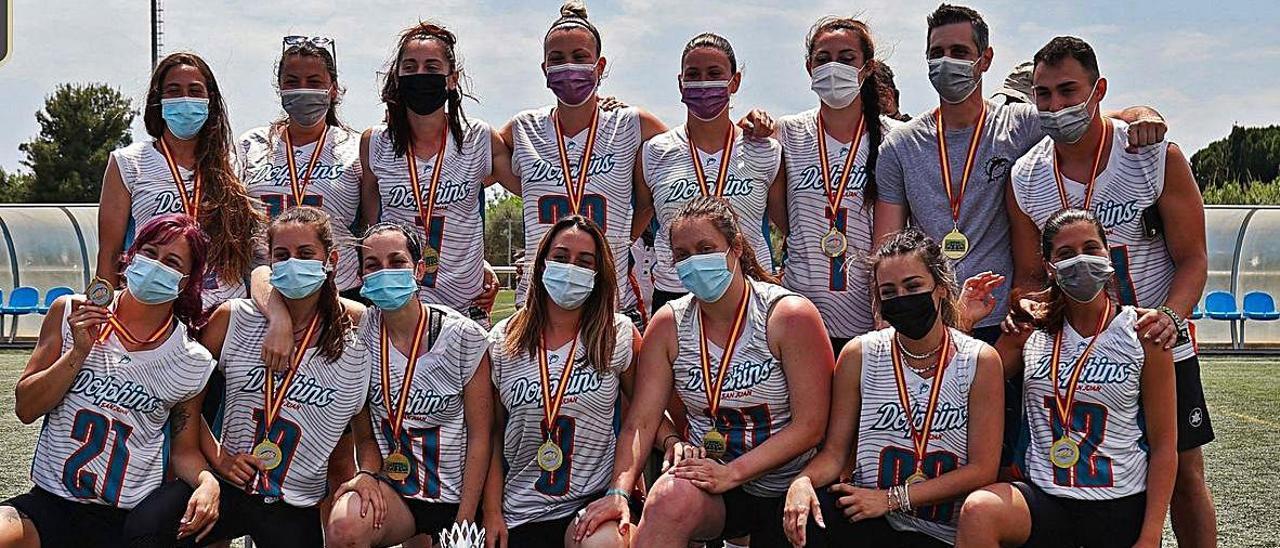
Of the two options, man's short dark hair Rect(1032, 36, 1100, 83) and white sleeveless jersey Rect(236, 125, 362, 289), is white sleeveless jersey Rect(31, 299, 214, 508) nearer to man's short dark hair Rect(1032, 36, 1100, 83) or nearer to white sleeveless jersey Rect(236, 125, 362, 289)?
white sleeveless jersey Rect(236, 125, 362, 289)

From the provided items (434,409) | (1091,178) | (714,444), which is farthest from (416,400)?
(1091,178)

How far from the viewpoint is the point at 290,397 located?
431cm

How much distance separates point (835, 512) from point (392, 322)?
1.74 meters

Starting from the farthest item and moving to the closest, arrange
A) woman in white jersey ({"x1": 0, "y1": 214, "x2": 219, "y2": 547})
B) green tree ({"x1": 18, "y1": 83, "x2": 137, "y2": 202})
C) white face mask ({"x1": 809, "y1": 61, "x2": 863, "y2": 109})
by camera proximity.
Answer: green tree ({"x1": 18, "y1": 83, "x2": 137, "y2": 202})
white face mask ({"x1": 809, "y1": 61, "x2": 863, "y2": 109})
woman in white jersey ({"x1": 0, "y1": 214, "x2": 219, "y2": 547})

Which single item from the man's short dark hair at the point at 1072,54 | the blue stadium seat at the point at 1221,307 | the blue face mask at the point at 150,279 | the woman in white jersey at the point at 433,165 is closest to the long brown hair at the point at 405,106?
the woman in white jersey at the point at 433,165

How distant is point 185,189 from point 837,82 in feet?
8.67

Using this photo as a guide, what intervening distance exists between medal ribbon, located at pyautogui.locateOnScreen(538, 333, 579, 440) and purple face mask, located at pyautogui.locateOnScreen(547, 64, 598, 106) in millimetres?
1157

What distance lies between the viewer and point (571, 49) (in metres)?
4.81

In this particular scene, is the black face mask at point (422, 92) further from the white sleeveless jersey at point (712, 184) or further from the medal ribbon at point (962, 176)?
the medal ribbon at point (962, 176)

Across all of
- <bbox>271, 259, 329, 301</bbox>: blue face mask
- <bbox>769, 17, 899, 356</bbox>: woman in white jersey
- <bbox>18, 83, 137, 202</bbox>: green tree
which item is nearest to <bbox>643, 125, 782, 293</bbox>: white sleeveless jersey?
<bbox>769, 17, 899, 356</bbox>: woman in white jersey

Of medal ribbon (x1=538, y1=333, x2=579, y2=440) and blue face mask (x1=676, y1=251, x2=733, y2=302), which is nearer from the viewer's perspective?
blue face mask (x1=676, y1=251, x2=733, y2=302)

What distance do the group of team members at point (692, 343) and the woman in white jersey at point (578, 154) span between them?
0.06ft

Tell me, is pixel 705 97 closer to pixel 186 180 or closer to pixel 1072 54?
pixel 1072 54

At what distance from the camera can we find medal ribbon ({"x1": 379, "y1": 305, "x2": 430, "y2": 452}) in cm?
428
